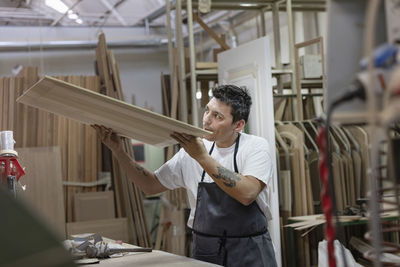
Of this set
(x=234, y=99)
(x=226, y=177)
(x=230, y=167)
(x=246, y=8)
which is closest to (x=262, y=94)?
(x=234, y=99)

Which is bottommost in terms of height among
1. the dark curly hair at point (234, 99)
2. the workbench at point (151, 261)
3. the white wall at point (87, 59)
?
the workbench at point (151, 261)

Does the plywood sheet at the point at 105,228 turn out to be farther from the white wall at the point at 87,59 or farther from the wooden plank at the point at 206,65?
the white wall at the point at 87,59

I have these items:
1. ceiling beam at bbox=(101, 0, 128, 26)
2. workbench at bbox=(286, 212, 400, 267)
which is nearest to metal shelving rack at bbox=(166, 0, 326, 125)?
workbench at bbox=(286, 212, 400, 267)

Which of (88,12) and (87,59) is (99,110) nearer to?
(88,12)

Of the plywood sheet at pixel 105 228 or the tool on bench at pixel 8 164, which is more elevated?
the tool on bench at pixel 8 164

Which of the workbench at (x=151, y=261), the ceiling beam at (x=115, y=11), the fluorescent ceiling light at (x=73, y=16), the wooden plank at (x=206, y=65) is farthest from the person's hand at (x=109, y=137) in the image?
the fluorescent ceiling light at (x=73, y=16)

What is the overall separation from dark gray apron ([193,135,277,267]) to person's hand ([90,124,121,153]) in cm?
55

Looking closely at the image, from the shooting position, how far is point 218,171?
2.60m

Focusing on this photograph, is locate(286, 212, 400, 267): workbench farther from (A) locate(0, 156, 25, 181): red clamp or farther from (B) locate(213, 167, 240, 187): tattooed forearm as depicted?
(A) locate(0, 156, 25, 181): red clamp

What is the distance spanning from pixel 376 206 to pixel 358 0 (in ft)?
1.22

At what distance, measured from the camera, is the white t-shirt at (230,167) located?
9.09 feet

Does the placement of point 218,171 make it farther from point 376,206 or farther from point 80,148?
point 80,148

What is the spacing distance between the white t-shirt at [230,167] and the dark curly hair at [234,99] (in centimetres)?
14

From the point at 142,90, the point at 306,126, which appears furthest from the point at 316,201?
the point at 142,90
